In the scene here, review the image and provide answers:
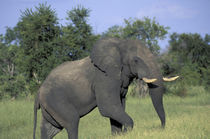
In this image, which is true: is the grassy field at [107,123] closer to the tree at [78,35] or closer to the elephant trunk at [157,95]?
the elephant trunk at [157,95]

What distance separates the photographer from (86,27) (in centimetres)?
1780

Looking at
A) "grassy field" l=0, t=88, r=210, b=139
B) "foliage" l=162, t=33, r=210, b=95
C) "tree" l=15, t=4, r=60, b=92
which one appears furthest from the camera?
"foliage" l=162, t=33, r=210, b=95

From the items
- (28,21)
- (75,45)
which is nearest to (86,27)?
(75,45)

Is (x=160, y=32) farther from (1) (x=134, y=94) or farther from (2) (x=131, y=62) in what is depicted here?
(2) (x=131, y=62)

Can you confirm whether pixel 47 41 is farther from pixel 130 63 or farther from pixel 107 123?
pixel 130 63

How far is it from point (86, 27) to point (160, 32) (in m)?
6.97

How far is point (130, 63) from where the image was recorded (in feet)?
19.8

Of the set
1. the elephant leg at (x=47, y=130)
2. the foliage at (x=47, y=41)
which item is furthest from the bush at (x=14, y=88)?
the elephant leg at (x=47, y=130)

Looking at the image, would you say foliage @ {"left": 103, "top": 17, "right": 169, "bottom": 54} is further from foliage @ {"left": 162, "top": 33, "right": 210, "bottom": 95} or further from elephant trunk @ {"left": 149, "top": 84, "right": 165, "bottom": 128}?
elephant trunk @ {"left": 149, "top": 84, "right": 165, "bottom": 128}

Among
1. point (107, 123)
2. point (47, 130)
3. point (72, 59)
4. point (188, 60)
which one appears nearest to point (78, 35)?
point (72, 59)

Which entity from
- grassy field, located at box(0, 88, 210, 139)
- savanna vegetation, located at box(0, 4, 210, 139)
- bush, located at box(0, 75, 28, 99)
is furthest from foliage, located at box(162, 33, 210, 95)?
bush, located at box(0, 75, 28, 99)

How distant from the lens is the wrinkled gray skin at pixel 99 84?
5.66 m

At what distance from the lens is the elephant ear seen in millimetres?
5785

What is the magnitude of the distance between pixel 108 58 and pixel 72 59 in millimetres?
11641
